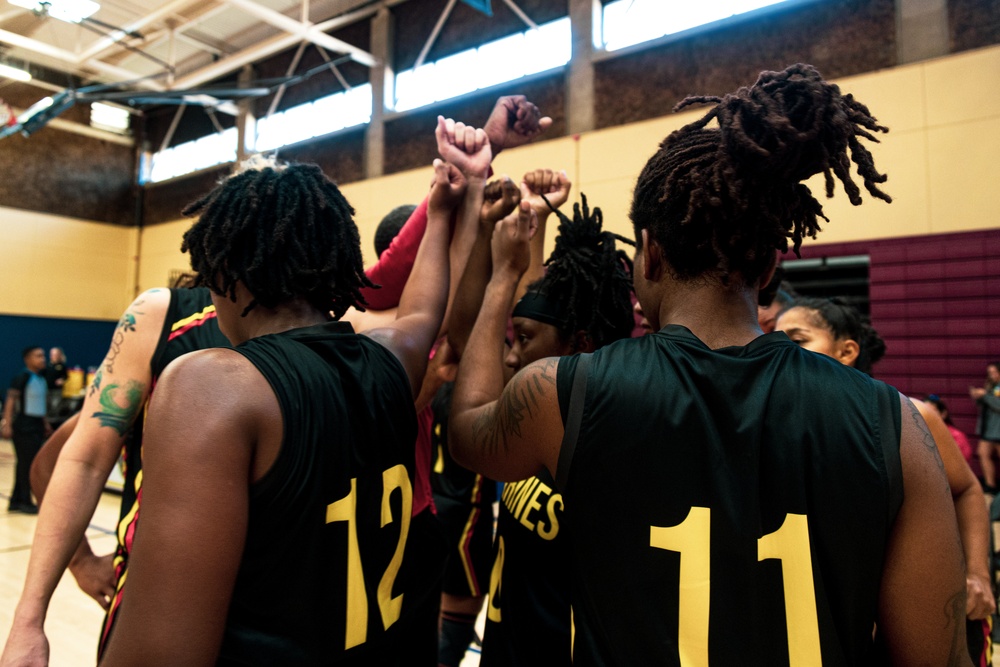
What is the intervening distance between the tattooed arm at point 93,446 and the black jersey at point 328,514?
579mm

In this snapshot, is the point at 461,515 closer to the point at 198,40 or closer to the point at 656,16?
the point at 656,16

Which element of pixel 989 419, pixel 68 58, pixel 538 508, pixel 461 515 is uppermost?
pixel 68 58

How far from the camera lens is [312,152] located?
39.6 feet

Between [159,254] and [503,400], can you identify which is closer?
[503,400]

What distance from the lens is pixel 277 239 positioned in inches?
46.6

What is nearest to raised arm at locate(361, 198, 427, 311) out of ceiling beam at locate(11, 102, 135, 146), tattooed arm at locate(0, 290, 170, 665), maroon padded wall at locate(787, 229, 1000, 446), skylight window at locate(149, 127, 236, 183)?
tattooed arm at locate(0, 290, 170, 665)

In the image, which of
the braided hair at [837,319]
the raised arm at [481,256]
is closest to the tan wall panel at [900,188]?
the braided hair at [837,319]

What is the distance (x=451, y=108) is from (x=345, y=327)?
963 centimetres

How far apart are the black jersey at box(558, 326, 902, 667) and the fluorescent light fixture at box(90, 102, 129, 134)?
17.6m

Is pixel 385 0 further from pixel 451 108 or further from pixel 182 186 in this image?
pixel 182 186

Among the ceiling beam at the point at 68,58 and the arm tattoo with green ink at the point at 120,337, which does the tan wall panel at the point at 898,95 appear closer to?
the arm tattoo with green ink at the point at 120,337

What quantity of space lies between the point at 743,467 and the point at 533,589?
776 millimetres

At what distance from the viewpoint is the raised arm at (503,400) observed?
1.10 metres

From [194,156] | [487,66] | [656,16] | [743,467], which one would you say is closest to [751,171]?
[743,467]
